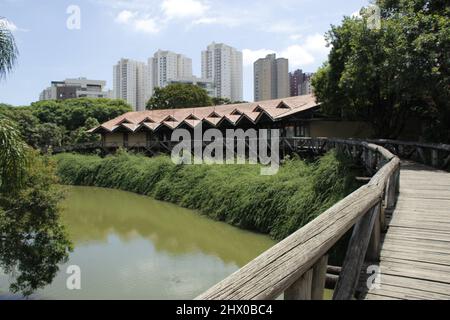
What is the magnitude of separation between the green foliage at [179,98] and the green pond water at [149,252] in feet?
97.7

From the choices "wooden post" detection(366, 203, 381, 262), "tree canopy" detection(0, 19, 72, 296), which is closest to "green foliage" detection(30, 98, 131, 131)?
"tree canopy" detection(0, 19, 72, 296)

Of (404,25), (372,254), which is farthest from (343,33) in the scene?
(372,254)

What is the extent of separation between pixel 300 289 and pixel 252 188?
41.4 ft

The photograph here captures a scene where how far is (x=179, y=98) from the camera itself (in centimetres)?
4850

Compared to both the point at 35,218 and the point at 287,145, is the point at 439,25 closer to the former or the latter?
the point at 287,145

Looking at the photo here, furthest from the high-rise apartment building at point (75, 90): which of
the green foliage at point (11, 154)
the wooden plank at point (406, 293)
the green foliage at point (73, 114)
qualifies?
the wooden plank at point (406, 293)

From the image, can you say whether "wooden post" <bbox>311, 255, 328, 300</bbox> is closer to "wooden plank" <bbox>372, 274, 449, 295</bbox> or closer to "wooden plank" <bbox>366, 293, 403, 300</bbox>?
"wooden plank" <bbox>366, 293, 403, 300</bbox>

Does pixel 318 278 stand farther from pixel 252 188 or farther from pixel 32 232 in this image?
pixel 252 188

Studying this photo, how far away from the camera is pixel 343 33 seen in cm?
1677

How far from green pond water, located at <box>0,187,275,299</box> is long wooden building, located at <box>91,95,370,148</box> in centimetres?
954

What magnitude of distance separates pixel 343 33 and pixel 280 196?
787cm

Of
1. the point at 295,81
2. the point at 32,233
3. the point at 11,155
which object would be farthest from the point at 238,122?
the point at 295,81

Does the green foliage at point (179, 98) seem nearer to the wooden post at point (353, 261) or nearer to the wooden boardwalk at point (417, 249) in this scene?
the wooden boardwalk at point (417, 249)

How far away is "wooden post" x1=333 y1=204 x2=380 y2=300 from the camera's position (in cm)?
286
